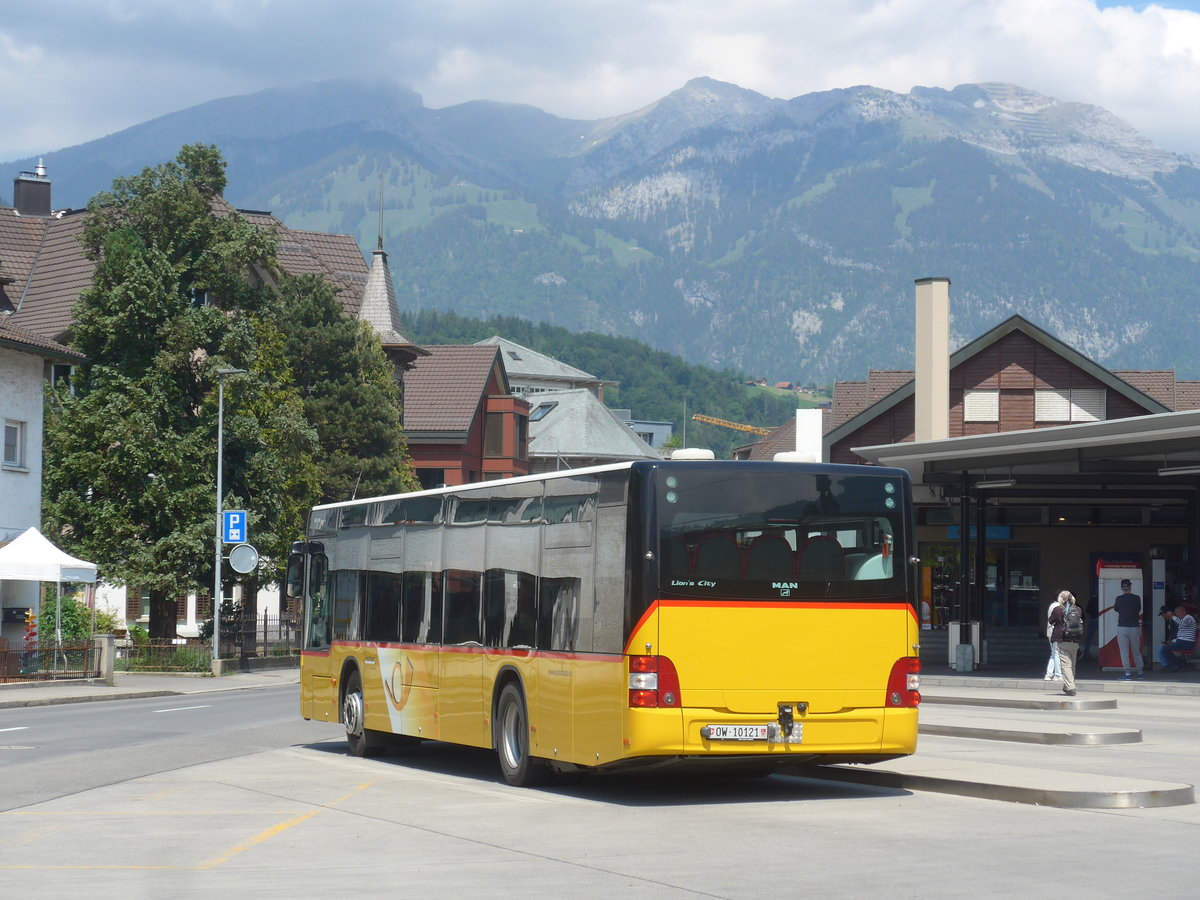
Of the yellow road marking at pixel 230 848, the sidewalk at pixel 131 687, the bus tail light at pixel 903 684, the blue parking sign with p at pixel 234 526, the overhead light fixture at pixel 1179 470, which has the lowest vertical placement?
the sidewalk at pixel 131 687

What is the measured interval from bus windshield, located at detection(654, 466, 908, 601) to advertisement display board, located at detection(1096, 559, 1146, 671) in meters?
21.6

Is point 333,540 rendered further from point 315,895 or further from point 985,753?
point 315,895

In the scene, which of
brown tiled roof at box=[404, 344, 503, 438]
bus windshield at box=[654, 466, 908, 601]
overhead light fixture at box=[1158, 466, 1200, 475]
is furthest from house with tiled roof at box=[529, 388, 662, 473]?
bus windshield at box=[654, 466, 908, 601]

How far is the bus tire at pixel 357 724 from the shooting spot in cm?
1966

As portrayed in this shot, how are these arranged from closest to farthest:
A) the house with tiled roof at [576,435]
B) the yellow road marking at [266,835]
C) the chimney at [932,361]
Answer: the yellow road marking at [266,835] → the chimney at [932,361] → the house with tiled roof at [576,435]

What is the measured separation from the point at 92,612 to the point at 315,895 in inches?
1328

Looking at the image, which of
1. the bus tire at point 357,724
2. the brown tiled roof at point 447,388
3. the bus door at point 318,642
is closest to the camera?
the bus tire at point 357,724

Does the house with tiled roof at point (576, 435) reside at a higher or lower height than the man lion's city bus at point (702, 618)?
higher

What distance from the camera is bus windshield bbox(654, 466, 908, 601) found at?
45.0 ft

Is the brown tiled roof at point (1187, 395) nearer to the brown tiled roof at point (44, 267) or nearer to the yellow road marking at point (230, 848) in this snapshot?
the brown tiled roof at point (44, 267)

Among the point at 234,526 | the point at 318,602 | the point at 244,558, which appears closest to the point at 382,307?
the point at 234,526

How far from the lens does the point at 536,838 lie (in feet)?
38.3

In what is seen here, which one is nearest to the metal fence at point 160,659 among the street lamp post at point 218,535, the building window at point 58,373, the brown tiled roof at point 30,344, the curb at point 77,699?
the street lamp post at point 218,535

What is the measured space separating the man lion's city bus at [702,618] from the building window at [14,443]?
30.8 m
